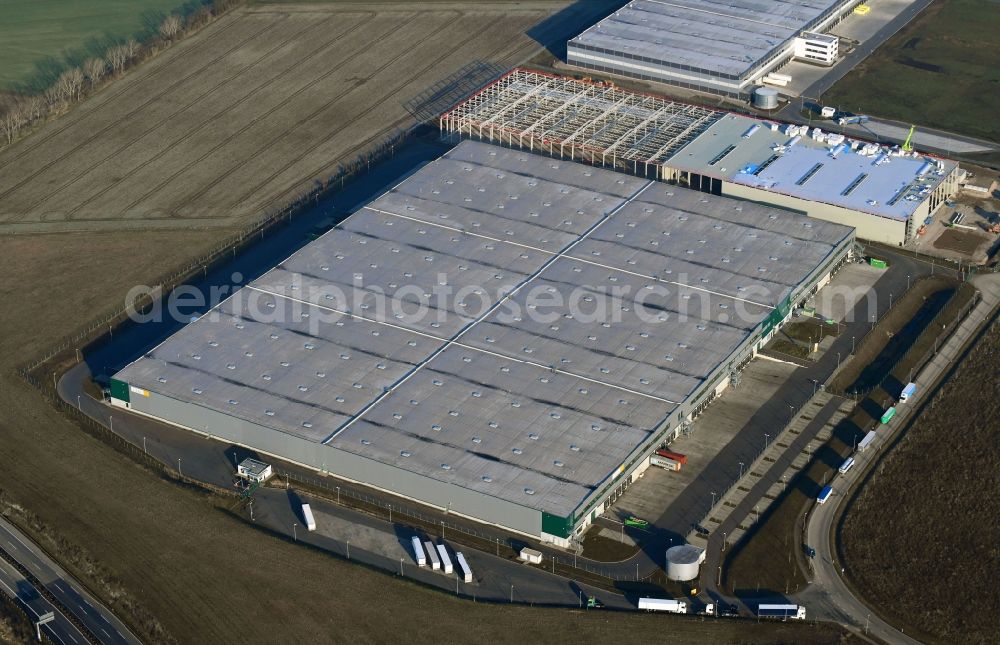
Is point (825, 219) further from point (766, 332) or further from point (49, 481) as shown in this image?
point (49, 481)

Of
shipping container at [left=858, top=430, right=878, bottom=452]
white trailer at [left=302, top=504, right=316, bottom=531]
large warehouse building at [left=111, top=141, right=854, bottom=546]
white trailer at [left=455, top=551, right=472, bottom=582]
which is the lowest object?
shipping container at [left=858, top=430, right=878, bottom=452]

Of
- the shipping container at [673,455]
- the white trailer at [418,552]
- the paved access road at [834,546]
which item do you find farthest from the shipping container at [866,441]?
the white trailer at [418,552]

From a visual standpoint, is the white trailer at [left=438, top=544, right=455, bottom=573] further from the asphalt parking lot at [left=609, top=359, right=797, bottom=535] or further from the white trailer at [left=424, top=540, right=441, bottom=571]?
the asphalt parking lot at [left=609, top=359, right=797, bottom=535]

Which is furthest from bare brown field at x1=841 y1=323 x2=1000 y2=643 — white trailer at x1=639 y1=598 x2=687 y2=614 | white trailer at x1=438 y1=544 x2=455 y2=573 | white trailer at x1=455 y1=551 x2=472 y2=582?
white trailer at x1=438 y1=544 x2=455 y2=573

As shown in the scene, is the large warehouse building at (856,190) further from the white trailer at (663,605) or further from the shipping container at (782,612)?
the white trailer at (663,605)

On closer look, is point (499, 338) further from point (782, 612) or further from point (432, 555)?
point (782, 612)

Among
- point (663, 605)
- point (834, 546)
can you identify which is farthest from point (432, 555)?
point (834, 546)
